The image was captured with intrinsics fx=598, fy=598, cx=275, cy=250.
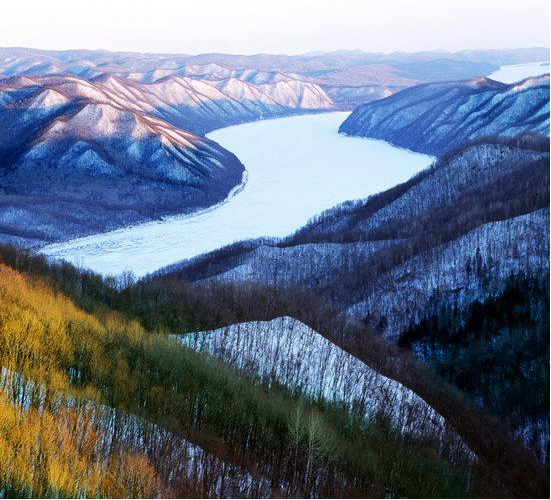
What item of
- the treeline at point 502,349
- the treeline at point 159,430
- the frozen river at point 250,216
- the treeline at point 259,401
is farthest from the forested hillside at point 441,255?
the treeline at point 159,430

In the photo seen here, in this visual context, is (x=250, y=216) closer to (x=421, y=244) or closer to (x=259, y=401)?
(x=421, y=244)

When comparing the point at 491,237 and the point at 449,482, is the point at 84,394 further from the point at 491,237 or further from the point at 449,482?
the point at 491,237

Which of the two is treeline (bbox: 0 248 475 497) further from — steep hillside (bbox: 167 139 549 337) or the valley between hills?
steep hillside (bbox: 167 139 549 337)

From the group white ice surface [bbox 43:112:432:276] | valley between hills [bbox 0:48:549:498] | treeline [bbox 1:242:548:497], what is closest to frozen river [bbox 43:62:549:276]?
white ice surface [bbox 43:112:432:276]

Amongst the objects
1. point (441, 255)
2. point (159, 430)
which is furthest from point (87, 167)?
point (159, 430)

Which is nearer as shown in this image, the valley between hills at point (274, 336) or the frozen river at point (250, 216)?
the valley between hills at point (274, 336)

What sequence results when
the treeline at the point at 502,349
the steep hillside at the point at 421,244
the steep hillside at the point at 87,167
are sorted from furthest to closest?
1. the steep hillside at the point at 87,167
2. the steep hillside at the point at 421,244
3. the treeline at the point at 502,349

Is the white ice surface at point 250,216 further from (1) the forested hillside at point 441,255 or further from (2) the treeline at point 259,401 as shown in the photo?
(2) the treeline at point 259,401
